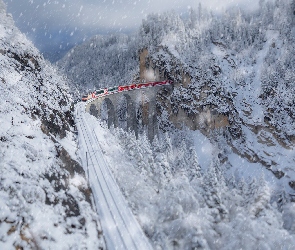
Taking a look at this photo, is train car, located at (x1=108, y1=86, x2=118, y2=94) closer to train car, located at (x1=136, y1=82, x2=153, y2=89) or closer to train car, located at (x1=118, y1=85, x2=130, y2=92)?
train car, located at (x1=118, y1=85, x2=130, y2=92)

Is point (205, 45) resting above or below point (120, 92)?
above

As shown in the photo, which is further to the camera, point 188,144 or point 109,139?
point 188,144

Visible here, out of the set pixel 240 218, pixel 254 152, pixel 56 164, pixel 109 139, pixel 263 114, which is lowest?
pixel 254 152

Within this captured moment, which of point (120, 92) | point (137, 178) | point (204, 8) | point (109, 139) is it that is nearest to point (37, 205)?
point (137, 178)

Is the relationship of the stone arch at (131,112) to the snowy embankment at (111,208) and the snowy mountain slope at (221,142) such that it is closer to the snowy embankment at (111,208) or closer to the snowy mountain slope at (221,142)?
the snowy mountain slope at (221,142)

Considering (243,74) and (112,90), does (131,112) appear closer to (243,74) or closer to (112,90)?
(112,90)

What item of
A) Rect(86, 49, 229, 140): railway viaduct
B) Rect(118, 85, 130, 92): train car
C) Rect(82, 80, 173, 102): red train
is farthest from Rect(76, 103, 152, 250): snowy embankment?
Rect(86, 49, 229, 140): railway viaduct

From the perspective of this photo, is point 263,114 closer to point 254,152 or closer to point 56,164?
point 254,152
